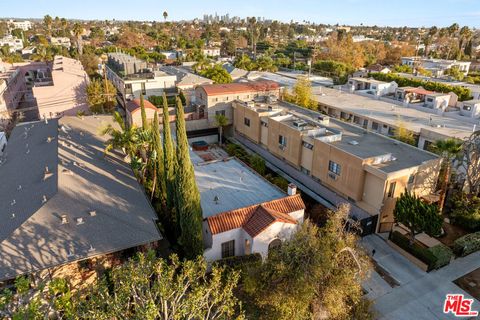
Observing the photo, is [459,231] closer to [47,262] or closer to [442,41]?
[47,262]

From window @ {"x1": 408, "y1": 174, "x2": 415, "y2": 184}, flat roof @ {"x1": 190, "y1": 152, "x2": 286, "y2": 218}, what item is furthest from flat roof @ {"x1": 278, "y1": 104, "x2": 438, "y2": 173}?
flat roof @ {"x1": 190, "y1": 152, "x2": 286, "y2": 218}

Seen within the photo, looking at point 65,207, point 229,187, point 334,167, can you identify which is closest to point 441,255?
point 334,167

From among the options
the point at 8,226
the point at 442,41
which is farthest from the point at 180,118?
the point at 442,41

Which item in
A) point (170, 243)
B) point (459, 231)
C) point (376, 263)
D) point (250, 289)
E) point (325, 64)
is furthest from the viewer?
point (325, 64)

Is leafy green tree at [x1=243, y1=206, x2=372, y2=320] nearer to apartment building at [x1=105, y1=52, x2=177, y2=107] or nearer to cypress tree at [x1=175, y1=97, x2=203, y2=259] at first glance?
cypress tree at [x1=175, y1=97, x2=203, y2=259]

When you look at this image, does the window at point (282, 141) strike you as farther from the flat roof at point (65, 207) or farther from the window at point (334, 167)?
the flat roof at point (65, 207)

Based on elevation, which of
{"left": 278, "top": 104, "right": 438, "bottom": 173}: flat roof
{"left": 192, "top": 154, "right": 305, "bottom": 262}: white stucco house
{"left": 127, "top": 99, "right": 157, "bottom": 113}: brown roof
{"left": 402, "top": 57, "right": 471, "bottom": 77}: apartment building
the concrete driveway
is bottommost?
the concrete driveway

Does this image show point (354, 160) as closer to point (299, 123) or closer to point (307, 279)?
point (299, 123)
